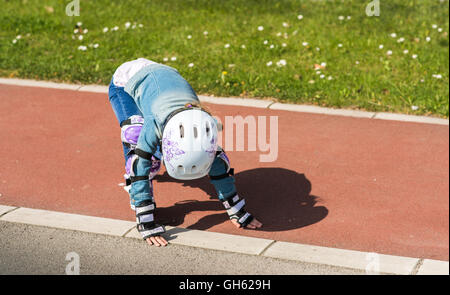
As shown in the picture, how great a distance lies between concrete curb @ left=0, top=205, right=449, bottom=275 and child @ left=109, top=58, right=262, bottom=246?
206 mm

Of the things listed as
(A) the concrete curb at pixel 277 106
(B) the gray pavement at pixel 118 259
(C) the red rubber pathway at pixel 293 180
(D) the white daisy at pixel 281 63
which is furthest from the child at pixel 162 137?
(D) the white daisy at pixel 281 63

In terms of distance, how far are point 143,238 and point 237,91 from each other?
388 centimetres

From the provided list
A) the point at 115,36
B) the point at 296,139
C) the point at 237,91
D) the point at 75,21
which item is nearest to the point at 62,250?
the point at 296,139

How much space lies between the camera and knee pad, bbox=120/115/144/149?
236 inches

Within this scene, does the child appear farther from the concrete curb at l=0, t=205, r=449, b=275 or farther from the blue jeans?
the concrete curb at l=0, t=205, r=449, b=275

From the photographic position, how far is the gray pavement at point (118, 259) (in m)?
5.30

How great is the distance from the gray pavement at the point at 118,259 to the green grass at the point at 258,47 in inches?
148

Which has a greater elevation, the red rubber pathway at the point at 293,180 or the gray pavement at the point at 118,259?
the red rubber pathway at the point at 293,180

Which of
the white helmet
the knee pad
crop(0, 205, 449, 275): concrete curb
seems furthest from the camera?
the knee pad

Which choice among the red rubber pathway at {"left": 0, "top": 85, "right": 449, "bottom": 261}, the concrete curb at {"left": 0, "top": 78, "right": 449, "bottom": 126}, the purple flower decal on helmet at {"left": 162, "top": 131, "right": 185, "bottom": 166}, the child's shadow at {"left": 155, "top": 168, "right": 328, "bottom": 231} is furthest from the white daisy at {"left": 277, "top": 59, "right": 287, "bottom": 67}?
the purple flower decal on helmet at {"left": 162, "top": 131, "right": 185, "bottom": 166}

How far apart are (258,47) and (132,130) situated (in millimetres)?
4831

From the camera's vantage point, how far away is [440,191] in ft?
21.1

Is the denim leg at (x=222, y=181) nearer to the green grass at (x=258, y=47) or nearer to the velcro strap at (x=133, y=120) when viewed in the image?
the velcro strap at (x=133, y=120)
